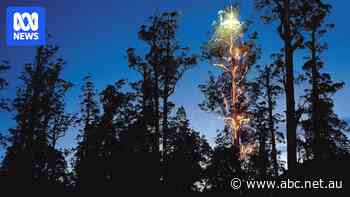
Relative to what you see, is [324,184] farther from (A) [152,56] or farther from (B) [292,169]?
(A) [152,56]

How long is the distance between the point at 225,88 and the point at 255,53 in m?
2.95

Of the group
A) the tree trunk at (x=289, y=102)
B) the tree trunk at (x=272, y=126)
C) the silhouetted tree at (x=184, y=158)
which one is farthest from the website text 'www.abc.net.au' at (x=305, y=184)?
the tree trunk at (x=272, y=126)

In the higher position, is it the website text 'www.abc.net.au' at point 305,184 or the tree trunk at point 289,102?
the tree trunk at point 289,102

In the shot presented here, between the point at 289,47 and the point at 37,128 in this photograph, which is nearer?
the point at 289,47

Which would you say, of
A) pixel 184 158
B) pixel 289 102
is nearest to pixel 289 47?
pixel 289 102

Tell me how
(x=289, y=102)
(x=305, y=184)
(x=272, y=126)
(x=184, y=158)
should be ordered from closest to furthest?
(x=289, y=102)
(x=305, y=184)
(x=184, y=158)
(x=272, y=126)

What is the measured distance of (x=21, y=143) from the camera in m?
33.2

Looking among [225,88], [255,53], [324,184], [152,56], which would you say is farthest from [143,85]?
[324,184]

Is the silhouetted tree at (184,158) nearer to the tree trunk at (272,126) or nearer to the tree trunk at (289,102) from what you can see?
the tree trunk at (272,126)

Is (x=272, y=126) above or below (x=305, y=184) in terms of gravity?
above

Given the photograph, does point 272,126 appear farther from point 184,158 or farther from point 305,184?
point 305,184

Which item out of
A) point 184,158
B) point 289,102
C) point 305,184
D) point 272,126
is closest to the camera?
point 289,102

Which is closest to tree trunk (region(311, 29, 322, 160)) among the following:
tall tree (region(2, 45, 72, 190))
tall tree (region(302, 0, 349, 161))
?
tall tree (region(302, 0, 349, 161))

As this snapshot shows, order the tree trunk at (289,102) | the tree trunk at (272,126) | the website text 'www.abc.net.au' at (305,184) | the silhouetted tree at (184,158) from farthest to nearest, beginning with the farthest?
the tree trunk at (272,126), the silhouetted tree at (184,158), the website text 'www.abc.net.au' at (305,184), the tree trunk at (289,102)
